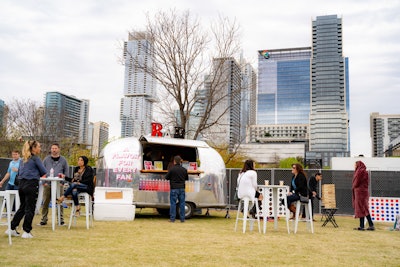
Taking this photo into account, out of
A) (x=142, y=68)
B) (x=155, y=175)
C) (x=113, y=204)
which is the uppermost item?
(x=142, y=68)

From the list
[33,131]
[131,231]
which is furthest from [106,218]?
[33,131]

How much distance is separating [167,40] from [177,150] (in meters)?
7.84

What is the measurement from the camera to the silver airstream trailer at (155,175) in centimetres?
1255

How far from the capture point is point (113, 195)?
11836mm

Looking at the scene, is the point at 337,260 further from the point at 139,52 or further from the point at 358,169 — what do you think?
the point at 139,52

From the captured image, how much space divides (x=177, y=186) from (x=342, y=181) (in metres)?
9.98

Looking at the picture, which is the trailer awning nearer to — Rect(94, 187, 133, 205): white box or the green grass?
Rect(94, 187, 133, 205): white box

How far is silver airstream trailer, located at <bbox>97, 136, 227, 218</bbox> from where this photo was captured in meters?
12.6

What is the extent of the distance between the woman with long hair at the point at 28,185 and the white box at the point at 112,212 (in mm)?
3941

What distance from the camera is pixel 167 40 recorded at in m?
21.2

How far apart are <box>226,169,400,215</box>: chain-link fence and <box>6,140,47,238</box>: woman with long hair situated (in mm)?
11057

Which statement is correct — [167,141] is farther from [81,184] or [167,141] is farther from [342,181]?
[342,181]

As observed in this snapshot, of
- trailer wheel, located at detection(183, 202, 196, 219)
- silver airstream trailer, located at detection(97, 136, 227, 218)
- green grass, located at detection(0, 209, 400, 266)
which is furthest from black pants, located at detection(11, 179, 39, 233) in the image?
trailer wheel, located at detection(183, 202, 196, 219)

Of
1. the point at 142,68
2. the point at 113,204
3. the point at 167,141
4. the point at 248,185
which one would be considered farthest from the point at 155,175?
the point at 142,68
